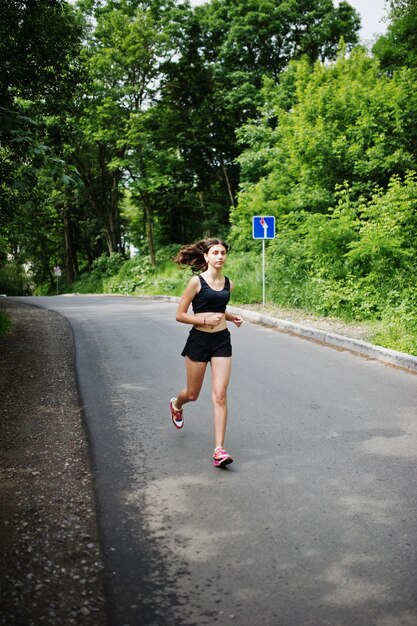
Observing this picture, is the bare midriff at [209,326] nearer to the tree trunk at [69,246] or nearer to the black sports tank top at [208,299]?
the black sports tank top at [208,299]

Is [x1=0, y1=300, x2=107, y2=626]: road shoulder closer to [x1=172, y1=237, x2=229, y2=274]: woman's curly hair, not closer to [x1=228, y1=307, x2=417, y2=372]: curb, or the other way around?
[x1=172, y1=237, x2=229, y2=274]: woman's curly hair

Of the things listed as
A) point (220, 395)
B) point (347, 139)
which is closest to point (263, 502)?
point (220, 395)

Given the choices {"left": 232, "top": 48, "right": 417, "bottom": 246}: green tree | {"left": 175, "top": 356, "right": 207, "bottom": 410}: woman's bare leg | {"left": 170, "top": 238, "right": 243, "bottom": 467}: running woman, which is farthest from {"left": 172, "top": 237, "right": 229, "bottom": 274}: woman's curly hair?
{"left": 232, "top": 48, "right": 417, "bottom": 246}: green tree

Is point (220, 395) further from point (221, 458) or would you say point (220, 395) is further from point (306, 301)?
point (306, 301)

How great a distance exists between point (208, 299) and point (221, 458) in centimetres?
137

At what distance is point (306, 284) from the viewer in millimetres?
15047

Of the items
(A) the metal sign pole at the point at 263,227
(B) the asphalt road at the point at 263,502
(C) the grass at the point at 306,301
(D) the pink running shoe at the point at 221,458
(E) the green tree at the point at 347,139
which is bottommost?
(B) the asphalt road at the point at 263,502

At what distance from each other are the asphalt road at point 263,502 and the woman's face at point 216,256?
1746 millimetres

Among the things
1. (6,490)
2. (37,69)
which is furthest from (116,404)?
(37,69)

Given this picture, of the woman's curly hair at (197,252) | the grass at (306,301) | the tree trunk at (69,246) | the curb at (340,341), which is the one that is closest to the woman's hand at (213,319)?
the woman's curly hair at (197,252)

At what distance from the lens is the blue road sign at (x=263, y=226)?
15867 millimetres

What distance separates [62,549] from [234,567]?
3.52ft

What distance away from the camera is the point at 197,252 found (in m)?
4.80

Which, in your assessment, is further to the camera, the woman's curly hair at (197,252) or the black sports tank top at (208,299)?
the woman's curly hair at (197,252)
